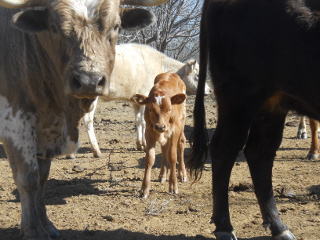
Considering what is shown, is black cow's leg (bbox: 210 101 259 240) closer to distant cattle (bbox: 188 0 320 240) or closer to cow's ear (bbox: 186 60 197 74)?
distant cattle (bbox: 188 0 320 240)

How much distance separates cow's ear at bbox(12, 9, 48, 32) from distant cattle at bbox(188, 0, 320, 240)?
4.41 ft

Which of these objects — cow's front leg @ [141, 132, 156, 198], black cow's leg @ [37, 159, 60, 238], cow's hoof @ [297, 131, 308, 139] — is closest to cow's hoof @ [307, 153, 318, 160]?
cow's hoof @ [297, 131, 308, 139]

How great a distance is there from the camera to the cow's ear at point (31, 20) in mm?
3889

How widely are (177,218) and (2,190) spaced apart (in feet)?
7.70

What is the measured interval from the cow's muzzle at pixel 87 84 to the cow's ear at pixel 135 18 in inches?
33.9

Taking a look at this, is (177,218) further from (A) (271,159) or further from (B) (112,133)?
(B) (112,133)

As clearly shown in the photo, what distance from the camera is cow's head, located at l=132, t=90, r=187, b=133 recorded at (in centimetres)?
593

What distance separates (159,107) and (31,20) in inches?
93.4

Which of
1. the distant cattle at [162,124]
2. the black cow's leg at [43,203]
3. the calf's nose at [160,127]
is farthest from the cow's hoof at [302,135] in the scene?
the black cow's leg at [43,203]

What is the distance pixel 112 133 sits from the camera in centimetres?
1116

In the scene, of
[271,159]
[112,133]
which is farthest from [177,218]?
[112,133]

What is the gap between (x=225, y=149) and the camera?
166 inches

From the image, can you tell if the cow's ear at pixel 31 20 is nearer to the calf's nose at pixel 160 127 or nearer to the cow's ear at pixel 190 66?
the calf's nose at pixel 160 127

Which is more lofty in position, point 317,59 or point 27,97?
point 317,59
